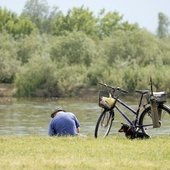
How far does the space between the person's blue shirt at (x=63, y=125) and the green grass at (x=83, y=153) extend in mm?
1181

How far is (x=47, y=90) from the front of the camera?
60.9 meters

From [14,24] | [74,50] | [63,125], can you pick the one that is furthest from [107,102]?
[14,24]

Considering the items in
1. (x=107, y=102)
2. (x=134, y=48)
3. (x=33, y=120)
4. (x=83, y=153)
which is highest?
(x=134, y=48)

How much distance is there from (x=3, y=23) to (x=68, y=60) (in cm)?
3508

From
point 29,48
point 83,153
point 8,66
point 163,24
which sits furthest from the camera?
point 163,24

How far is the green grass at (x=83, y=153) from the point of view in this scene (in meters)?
8.26

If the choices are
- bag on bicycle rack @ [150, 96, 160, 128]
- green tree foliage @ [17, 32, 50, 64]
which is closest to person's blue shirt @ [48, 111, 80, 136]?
bag on bicycle rack @ [150, 96, 160, 128]

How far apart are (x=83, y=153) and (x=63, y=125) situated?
3.07 metres

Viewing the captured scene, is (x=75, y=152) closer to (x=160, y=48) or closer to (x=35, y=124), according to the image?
(x=35, y=124)

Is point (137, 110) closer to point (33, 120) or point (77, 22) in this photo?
point (33, 120)

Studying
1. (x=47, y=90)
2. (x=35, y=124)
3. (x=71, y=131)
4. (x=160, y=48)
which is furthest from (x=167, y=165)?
(x=160, y=48)

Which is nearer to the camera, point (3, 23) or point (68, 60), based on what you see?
point (68, 60)

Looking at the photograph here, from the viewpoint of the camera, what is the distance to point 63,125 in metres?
12.5

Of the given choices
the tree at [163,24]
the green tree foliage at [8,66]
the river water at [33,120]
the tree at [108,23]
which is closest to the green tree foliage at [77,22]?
the tree at [108,23]
